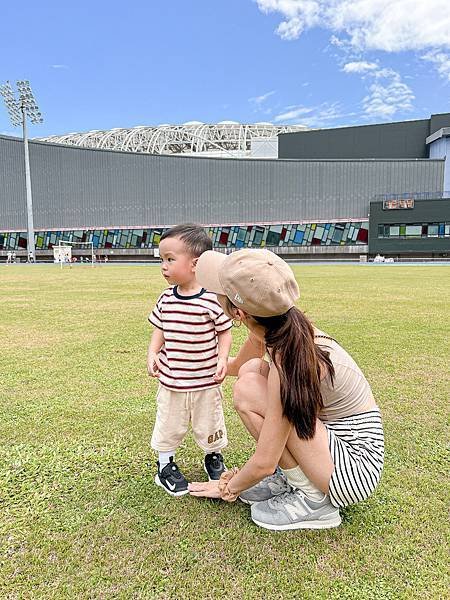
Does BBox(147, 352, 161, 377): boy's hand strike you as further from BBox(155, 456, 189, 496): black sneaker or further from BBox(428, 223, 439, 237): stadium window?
BBox(428, 223, 439, 237): stadium window

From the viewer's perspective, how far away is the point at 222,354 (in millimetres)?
2199

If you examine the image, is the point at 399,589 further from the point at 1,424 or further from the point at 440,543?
the point at 1,424

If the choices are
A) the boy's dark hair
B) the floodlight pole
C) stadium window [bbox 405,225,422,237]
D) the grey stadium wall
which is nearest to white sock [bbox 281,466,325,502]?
the boy's dark hair

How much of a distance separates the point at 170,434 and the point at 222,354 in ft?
1.48

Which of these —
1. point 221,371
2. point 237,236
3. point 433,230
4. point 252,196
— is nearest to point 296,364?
point 221,371

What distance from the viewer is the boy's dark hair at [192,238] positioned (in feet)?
6.92

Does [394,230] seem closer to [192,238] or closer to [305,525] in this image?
[192,238]

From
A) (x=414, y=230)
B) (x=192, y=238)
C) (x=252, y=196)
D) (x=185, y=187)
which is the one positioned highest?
(x=185, y=187)

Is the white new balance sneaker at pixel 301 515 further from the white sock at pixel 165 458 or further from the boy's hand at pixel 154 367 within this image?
the boy's hand at pixel 154 367

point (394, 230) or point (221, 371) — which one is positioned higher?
point (394, 230)

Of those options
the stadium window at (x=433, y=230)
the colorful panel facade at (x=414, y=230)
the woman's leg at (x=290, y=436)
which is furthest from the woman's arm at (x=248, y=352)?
the stadium window at (x=433, y=230)

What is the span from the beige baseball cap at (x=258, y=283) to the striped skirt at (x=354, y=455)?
587mm

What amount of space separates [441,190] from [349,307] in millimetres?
39715

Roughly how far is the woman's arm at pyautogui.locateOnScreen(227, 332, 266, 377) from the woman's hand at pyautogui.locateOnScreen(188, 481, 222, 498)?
0.51m
